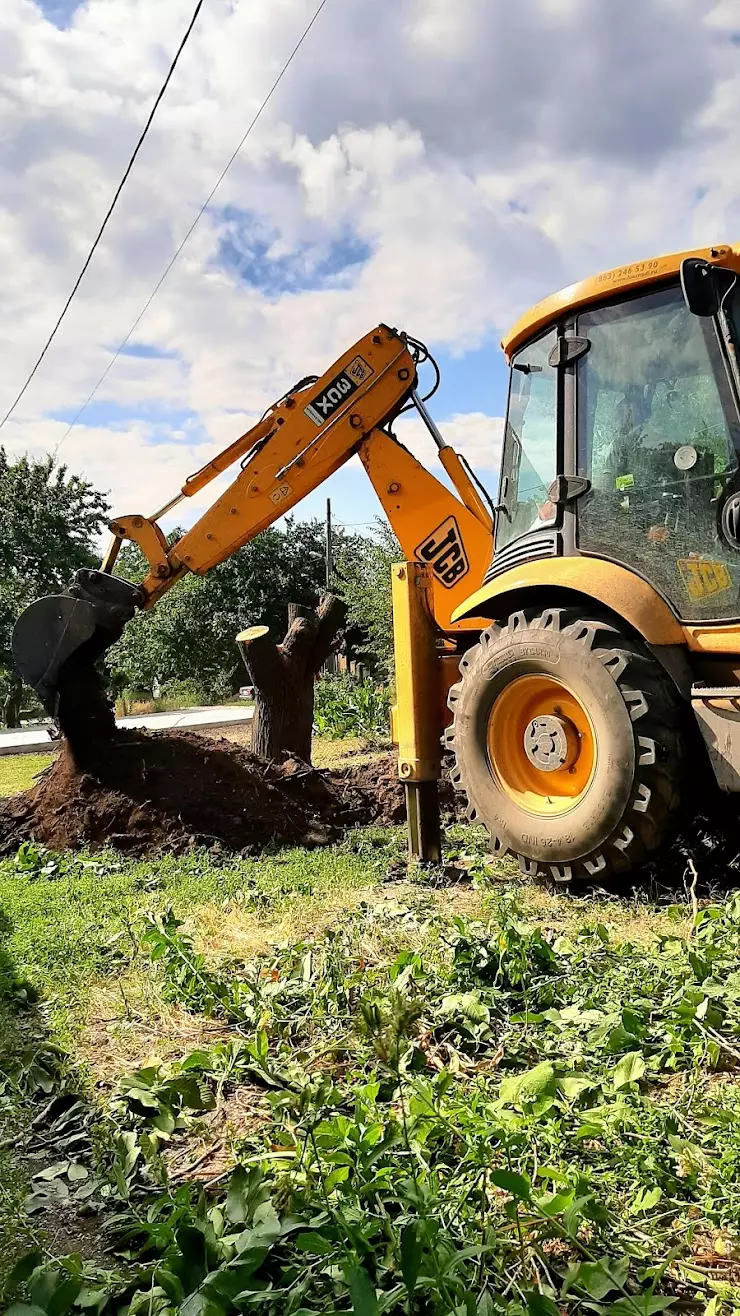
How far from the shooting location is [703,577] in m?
4.20

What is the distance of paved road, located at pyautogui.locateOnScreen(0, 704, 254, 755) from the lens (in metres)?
14.4

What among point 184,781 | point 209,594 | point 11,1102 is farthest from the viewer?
point 209,594

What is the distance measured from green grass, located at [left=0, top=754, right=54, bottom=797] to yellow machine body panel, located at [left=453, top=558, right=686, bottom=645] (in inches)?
245

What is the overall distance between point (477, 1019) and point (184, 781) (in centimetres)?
450

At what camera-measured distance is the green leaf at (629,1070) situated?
2430 millimetres

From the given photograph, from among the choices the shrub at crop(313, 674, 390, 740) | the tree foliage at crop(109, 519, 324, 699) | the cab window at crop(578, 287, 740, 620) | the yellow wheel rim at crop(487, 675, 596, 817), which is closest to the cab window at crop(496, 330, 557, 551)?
the cab window at crop(578, 287, 740, 620)

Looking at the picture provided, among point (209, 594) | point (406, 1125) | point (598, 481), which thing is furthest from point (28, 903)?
point (209, 594)

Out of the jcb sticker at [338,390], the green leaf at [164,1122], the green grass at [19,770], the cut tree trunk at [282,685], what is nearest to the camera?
the green leaf at [164,1122]

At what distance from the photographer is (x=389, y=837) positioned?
647cm

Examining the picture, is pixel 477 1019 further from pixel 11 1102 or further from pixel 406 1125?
pixel 11 1102

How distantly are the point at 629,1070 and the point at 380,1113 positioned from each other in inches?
27.3

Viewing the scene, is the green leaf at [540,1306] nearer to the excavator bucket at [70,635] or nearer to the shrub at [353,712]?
the excavator bucket at [70,635]

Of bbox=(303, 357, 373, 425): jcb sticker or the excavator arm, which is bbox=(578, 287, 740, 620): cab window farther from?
bbox=(303, 357, 373, 425): jcb sticker

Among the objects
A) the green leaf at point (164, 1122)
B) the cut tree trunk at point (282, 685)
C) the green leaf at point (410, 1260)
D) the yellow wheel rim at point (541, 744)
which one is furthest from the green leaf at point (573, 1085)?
the cut tree trunk at point (282, 685)
